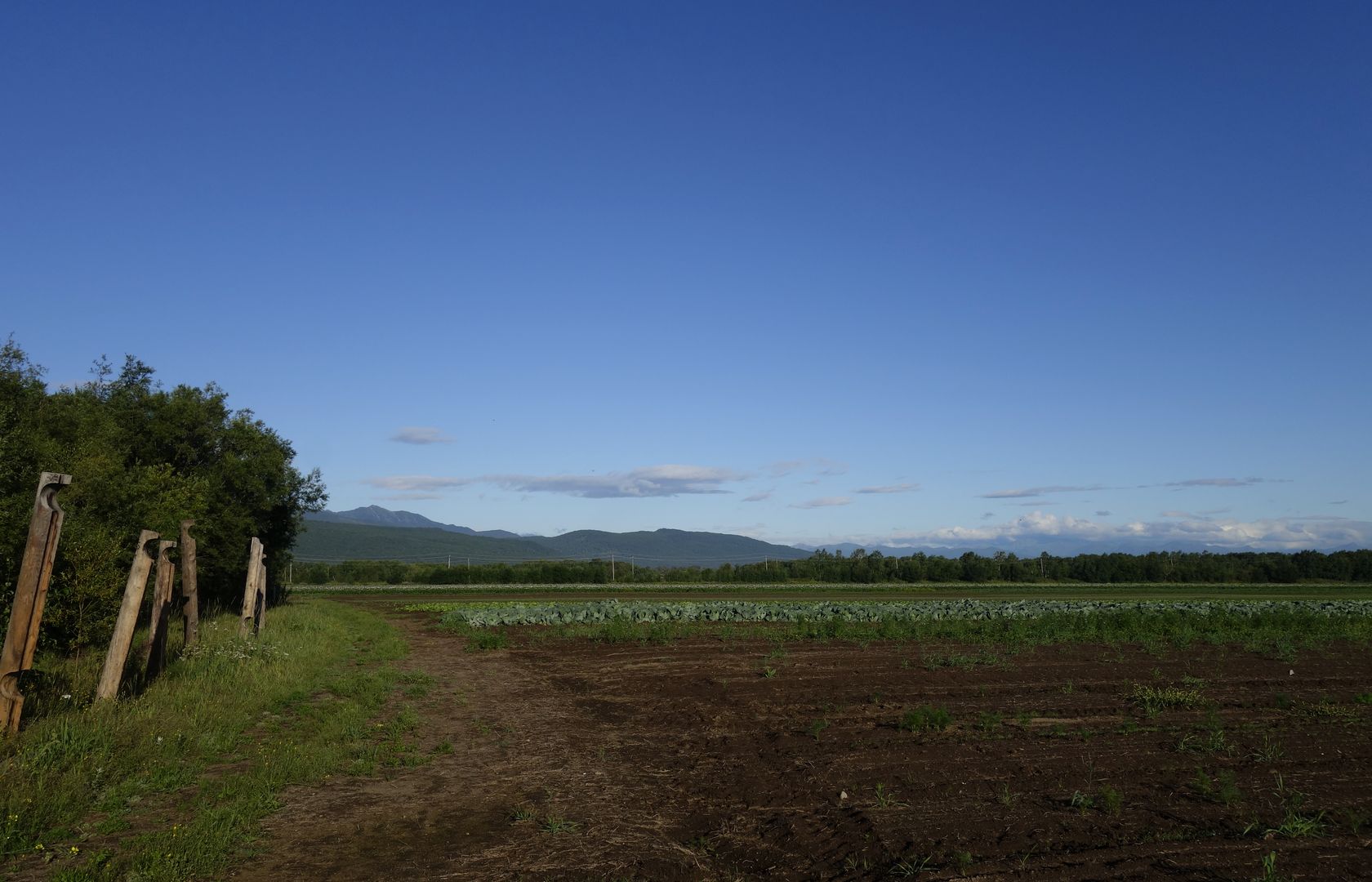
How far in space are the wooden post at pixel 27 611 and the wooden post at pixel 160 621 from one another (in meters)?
4.18

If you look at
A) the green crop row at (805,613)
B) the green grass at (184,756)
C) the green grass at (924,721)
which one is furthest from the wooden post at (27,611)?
the green crop row at (805,613)

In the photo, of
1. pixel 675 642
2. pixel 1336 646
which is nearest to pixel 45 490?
pixel 675 642

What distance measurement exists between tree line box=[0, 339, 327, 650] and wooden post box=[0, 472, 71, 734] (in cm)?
550

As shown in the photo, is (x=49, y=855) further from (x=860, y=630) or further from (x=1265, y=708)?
(x=860, y=630)

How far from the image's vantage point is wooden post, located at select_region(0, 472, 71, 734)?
888cm

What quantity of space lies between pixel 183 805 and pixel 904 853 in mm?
6597

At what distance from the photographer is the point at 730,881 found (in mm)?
6547

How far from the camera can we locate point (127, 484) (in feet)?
73.8

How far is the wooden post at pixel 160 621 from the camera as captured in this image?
521 inches

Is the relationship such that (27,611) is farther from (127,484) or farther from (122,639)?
(127,484)

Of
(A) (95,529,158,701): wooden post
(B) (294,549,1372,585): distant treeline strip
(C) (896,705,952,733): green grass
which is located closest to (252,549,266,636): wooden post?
(A) (95,529,158,701): wooden post

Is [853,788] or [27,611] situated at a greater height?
[27,611]

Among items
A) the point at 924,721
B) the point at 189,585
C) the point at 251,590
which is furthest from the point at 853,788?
the point at 251,590

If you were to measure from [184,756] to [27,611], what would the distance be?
2285 mm
